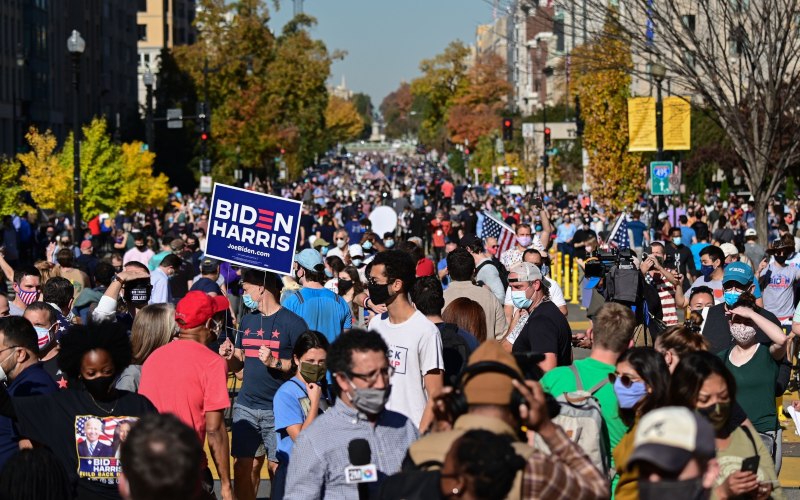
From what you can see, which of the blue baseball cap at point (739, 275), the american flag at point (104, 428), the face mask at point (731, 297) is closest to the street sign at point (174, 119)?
the blue baseball cap at point (739, 275)

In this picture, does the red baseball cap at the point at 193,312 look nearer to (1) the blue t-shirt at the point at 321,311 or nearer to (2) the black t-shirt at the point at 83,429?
(2) the black t-shirt at the point at 83,429

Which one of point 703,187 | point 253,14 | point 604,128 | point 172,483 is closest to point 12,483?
point 172,483

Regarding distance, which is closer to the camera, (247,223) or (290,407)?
(290,407)

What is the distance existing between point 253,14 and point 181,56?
500cm

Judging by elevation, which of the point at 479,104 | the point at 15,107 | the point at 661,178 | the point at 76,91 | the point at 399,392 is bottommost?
the point at 399,392

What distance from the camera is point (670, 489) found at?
15.3ft

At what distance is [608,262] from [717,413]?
5974 millimetres

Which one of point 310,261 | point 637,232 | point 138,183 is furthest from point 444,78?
point 310,261

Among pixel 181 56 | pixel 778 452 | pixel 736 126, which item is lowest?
pixel 778 452

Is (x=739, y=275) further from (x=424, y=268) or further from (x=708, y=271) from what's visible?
(x=708, y=271)

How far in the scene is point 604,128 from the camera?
44.6 m

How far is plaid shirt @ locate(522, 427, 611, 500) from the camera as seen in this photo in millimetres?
4871

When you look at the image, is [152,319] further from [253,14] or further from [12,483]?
[253,14]

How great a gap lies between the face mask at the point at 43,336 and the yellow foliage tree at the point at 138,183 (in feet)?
117
